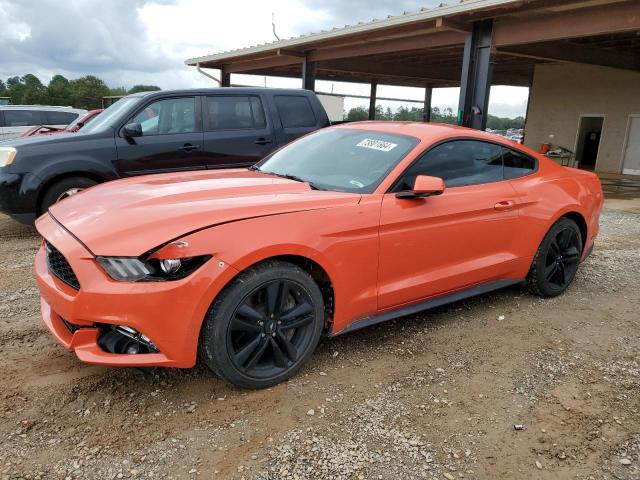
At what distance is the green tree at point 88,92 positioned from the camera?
174 ft

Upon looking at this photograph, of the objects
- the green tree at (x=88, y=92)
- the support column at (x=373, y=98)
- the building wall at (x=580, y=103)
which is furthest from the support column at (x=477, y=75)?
the green tree at (x=88, y=92)

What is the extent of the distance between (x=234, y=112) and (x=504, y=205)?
14.0 ft

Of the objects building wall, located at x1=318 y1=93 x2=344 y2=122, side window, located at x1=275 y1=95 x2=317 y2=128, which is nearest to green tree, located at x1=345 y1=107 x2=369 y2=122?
building wall, located at x1=318 y1=93 x2=344 y2=122

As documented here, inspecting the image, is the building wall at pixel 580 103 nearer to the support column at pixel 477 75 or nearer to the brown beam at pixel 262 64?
the support column at pixel 477 75

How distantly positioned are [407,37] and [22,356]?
37.9 feet

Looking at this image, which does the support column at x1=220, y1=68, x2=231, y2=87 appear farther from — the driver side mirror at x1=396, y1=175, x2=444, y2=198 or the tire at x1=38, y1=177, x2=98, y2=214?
the driver side mirror at x1=396, y1=175, x2=444, y2=198

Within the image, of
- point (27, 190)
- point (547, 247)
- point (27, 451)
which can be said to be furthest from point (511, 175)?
point (27, 190)

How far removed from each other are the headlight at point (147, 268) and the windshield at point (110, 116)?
14.5 ft

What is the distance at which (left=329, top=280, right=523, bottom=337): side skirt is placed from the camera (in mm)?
3160

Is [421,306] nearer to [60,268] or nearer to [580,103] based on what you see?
[60,268]

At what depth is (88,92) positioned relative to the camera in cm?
6078

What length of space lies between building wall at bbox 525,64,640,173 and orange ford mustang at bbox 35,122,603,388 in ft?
50.6

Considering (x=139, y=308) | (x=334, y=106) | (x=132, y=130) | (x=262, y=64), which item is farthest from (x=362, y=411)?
(x=334, y=106)

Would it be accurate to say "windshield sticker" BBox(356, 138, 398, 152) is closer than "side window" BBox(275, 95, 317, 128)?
Yes
